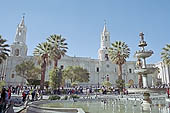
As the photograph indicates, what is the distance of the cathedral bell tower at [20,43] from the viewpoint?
55406 millimetres

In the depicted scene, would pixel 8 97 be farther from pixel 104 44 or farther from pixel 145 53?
pixel 104 44

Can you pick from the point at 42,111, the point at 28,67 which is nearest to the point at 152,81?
the point at 28,67

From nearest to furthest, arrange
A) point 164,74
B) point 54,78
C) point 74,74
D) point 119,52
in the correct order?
1. point 54,78
2. point 119,52
3. point 74,74
4. point 164,74

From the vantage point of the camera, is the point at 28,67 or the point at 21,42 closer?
the point at 28,67

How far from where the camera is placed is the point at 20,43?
55.4 m

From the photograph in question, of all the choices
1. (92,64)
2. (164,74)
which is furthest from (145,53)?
(164,74)

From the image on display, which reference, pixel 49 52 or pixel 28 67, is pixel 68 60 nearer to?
pixel 28 67

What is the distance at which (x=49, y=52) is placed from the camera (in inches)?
1238

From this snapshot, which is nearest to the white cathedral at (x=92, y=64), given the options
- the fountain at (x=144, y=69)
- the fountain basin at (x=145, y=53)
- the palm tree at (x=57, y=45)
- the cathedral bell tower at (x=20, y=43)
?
the cathedral bell tower at (x=20, y=43)

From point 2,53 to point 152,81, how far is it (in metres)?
58.2

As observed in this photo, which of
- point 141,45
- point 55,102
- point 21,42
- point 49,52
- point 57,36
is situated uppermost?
point 21,42

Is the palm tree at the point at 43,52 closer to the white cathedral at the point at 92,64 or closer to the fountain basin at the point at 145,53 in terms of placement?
the fountain basin at the point at 145,53

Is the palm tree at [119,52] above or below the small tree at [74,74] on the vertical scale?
above

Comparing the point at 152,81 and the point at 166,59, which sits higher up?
the point at 166,59
